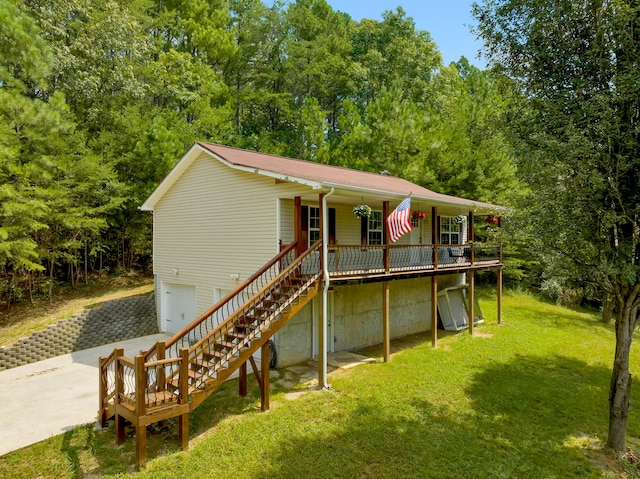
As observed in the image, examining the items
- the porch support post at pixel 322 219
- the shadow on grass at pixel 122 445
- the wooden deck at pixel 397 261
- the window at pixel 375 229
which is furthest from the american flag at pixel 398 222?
the shadow on grass at pixel 122 445

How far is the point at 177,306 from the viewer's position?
1468 cm

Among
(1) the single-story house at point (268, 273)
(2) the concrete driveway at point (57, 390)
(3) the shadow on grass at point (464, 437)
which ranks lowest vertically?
(3) the shadow on grass at point (464, 437)

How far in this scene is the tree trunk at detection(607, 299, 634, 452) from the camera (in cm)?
728

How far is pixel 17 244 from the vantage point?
12570 millimetres

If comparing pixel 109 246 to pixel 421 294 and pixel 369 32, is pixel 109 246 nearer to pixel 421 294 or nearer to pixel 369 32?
pixel 421 294

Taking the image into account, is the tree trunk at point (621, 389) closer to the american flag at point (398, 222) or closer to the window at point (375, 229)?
the american flag at point (398, 222)

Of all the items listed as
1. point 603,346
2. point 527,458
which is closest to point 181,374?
point 527,458

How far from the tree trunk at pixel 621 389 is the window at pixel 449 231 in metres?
10.1

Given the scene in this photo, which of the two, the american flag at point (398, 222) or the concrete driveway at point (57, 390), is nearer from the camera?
the concrete driveway at point (57, 390)

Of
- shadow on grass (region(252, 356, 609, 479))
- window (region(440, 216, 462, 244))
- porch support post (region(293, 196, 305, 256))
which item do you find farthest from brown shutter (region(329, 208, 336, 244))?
window (region(440, 216, 462, 244))

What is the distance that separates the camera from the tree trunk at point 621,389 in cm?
728

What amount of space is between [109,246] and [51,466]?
16685 millimetres

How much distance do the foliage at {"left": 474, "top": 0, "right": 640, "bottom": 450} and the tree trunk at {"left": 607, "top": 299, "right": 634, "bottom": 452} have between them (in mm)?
17

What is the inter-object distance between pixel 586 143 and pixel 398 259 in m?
7.71
